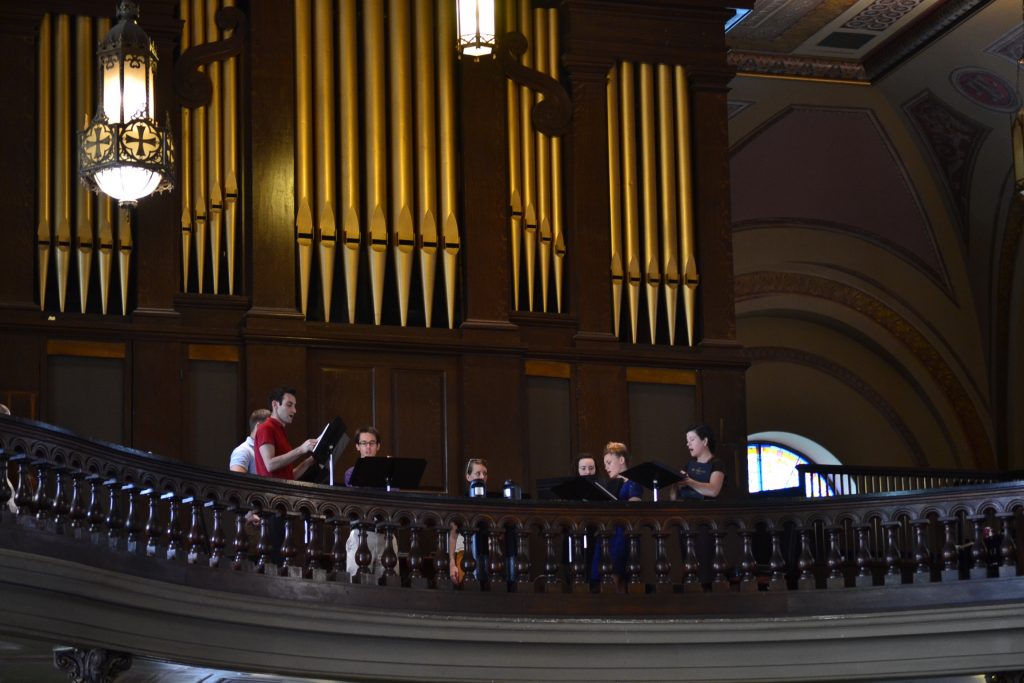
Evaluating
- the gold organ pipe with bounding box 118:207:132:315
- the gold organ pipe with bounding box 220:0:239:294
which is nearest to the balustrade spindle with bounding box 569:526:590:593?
the gold organ pipe with bounding box 220:0:239:294

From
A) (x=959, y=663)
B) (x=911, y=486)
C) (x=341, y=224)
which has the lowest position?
(x=959, y=663)

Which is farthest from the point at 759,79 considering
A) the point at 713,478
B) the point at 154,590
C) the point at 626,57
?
the point at 154,590

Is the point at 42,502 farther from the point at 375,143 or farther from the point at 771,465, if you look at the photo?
the point at 771,465

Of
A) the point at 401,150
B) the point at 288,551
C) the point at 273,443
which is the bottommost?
the point at 288,551

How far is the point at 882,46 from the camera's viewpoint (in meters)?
19.5

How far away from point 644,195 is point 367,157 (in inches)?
94.2

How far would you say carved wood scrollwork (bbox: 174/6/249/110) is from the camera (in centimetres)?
1543

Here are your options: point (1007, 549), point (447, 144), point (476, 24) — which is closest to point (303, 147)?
point (447, 144)

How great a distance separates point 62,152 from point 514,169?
3.60m

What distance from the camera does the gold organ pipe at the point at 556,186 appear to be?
16.3m

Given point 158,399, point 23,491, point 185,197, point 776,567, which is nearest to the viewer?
point 23,491

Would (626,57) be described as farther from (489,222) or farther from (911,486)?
(911,486)

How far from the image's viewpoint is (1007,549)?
12.9 meters

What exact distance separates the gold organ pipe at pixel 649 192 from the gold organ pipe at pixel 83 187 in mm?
4449
